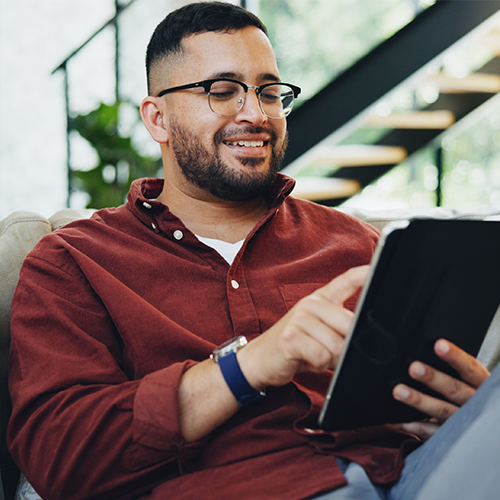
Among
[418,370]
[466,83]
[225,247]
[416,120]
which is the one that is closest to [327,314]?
[418,370]

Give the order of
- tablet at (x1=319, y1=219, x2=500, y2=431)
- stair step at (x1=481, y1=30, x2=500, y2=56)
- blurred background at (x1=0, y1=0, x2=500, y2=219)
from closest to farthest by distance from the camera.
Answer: tablet at (x1=319, y1=219, x2=500, y2=431), blurred background at (x1=0, y1=0, x2=500, y2=219), stair step at (x1=481, y1=30, x2=500, y2=56)

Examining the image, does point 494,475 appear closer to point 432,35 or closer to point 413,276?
point 413,276

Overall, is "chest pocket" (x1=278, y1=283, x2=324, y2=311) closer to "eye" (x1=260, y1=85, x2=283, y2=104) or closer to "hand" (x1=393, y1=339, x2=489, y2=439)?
"hand" (x1=393, y1=339, x2=489, y2=439)

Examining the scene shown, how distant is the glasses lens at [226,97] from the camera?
1315 mm

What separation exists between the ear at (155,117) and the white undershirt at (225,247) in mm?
356

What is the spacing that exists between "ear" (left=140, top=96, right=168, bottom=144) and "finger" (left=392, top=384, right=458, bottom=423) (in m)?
0.95

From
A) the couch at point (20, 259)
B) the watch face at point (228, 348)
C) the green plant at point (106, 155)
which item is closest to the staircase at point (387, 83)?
the green plant at point (106, 155)

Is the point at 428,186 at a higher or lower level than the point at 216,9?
lower

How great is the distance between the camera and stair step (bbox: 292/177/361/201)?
3238 millimetres

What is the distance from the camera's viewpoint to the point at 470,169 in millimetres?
4156

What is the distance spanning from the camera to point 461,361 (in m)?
0.85

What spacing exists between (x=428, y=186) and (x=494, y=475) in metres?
3.77

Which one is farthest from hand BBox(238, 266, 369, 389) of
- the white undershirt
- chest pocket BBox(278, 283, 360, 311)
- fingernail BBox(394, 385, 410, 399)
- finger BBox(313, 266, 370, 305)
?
the white undershirt

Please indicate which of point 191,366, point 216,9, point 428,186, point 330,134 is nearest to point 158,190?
point 216,9
